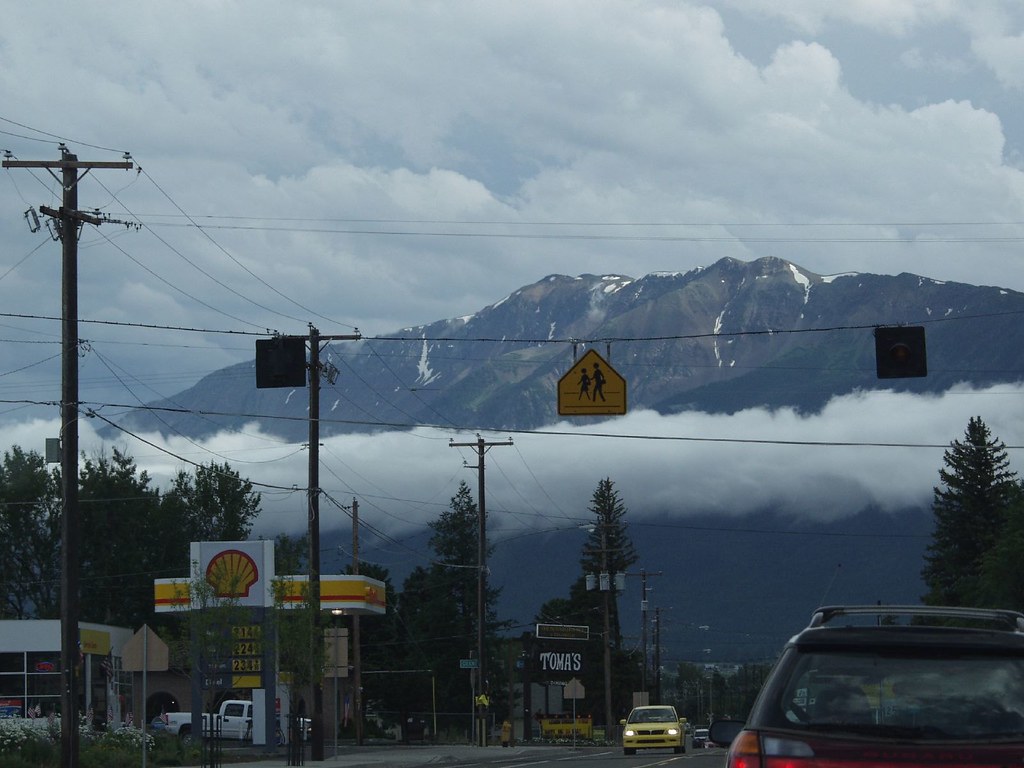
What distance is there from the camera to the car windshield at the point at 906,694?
6676 millimetres

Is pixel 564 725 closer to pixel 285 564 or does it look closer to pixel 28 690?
pixel 28 690

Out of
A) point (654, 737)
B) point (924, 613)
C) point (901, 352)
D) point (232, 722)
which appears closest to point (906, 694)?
point (924, 613)

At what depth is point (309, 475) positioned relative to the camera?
1703 inches

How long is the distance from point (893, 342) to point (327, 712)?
146ft

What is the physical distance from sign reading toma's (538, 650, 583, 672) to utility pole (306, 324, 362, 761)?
31564 mm

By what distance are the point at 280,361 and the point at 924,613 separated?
1985cm

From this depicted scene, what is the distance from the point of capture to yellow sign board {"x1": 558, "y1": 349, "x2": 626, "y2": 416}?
2808 centimetres

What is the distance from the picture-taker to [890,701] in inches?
269

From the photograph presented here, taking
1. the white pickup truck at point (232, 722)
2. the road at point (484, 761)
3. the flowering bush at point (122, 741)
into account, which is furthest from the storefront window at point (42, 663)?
the flowering bush at point (122, 741)

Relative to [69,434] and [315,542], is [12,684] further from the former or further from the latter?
[69,434]

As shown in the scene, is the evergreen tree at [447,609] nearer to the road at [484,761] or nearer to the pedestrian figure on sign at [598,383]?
the road at [484,761]

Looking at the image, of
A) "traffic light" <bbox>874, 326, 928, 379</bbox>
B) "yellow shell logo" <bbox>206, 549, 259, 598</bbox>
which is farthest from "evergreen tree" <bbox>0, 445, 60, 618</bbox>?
"traffic light" <bbox>874, 326, 928, 379</bbox>

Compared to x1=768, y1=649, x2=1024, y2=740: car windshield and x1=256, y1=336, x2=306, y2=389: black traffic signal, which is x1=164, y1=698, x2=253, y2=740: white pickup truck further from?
x1=768, y1=649, x2=1024, y2=740: car windshield

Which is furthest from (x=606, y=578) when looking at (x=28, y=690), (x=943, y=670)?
(x=943, y=670)
